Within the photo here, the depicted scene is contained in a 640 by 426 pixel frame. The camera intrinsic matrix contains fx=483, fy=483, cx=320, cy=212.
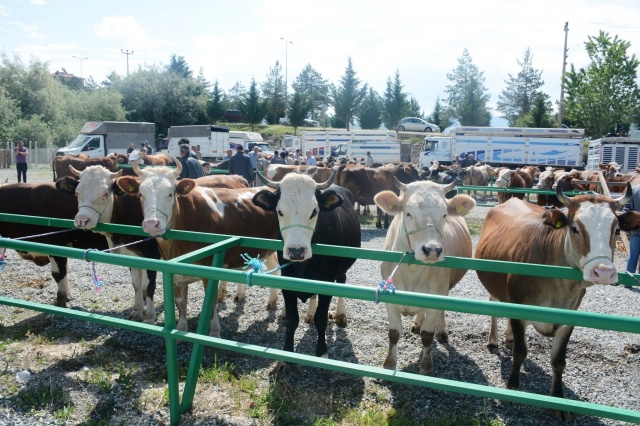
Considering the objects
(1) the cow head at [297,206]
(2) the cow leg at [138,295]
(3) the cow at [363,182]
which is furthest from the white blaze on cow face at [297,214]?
(3) the cow at [363,182]

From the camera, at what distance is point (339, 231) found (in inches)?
213

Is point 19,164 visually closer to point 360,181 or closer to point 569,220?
point 360,181

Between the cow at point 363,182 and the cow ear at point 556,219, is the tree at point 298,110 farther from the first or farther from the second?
the cow ear at point 556,219

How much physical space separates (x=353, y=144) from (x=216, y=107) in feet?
97.8

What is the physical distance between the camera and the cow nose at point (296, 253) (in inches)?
158

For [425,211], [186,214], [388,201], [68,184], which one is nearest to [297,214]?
[388,201]

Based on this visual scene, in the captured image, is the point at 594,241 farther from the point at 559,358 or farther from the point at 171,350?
the point at 171,350

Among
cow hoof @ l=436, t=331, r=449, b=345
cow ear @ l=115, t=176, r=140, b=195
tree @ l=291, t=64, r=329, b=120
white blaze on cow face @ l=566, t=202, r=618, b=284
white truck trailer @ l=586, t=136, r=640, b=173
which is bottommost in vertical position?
cow hoof @ l=436, t=331, r=449, b=345

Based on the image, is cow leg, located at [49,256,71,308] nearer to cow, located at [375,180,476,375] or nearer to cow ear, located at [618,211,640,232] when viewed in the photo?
cow, located at [375,180,476,375]

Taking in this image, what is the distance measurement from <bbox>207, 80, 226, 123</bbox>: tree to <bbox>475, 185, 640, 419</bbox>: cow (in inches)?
2251

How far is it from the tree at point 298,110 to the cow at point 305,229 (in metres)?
53.3

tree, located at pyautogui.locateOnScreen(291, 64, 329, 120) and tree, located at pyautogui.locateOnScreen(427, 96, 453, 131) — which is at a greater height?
tree, located at pyautogui.locateOnScreen(291, 64, 329, 120)

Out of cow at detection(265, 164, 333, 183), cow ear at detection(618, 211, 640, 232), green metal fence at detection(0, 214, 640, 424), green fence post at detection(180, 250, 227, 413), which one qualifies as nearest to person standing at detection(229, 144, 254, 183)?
cow at detection(265, 164, 333, 183)

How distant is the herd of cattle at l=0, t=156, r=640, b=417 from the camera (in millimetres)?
3902
